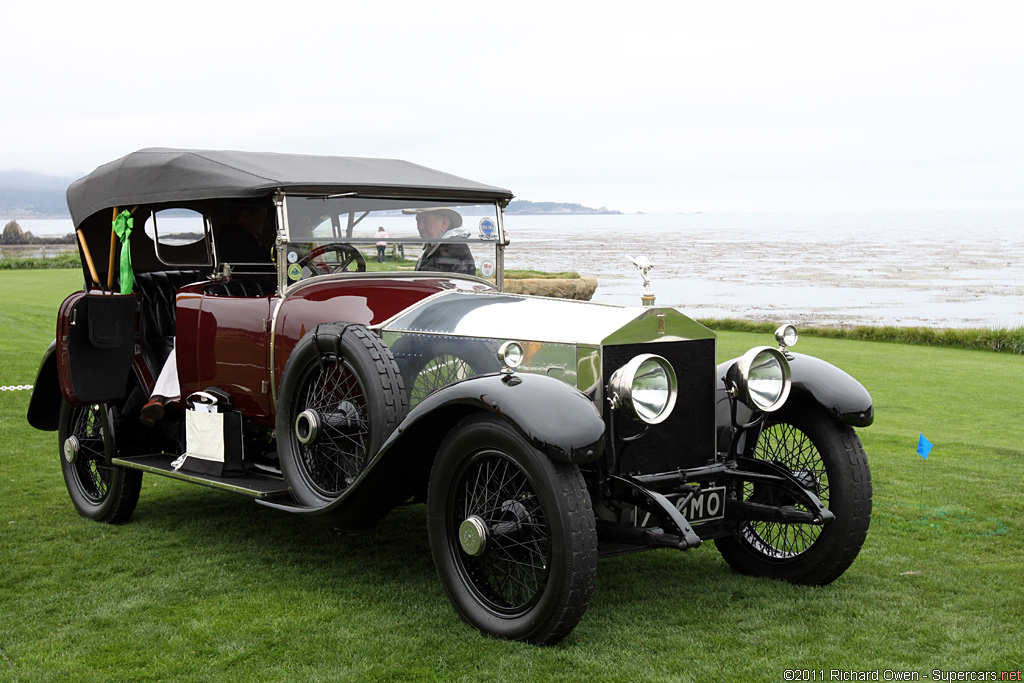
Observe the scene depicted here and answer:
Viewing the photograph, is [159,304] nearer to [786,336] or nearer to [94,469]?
[94,469]

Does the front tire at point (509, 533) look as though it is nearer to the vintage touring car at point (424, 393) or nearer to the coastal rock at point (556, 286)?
the vintage touring car at point (424, 393)

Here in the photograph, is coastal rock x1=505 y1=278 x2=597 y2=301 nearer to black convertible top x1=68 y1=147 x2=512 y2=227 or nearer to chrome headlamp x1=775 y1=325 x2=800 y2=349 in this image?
black convertible top x1=68 y1=147 x2=512 y2=227

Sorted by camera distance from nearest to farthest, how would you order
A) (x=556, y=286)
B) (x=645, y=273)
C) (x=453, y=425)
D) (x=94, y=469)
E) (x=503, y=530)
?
(x=503, y=530), (x=453, y=425), (x=645, y=273), (x=94, y=469), (x=556, y=286)

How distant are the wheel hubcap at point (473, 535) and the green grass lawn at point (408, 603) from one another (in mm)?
379

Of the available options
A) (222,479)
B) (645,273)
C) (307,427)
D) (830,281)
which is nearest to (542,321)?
(645,273)

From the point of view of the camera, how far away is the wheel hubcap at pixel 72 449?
6.45 metres

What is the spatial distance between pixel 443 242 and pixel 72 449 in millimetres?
2921

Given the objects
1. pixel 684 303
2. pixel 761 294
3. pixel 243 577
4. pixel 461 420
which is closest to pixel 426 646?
pixel 461 420

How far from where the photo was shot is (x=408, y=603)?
4578 mm

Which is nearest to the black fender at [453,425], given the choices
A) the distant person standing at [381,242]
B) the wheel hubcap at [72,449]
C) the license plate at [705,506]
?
the license plate at [705,506]

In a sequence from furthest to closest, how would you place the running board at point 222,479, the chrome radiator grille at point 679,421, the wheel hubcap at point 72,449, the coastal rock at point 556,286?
the coastal rock at point 556,286
the wheel hubcap at point 72,449
the running board at point 222,479
the chrome radiator grille at point 679,421

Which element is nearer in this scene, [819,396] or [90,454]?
[819,396]

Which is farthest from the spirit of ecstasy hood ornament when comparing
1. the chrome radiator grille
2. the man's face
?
the man's face

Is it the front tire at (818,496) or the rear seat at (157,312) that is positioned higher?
the rear seat at (157,312)
